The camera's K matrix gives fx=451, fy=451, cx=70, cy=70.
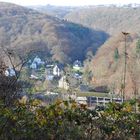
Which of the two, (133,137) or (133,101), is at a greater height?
(133,101)

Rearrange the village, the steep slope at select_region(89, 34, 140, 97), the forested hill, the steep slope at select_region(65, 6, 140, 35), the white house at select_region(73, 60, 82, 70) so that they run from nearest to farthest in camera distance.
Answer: the village → the steep slope at select_region(89, 34, 140, 97) → the white house at select_region(73, 60, 82, 70) → the forested hill → the steep slope at select_region(65, 6, 140, 35)

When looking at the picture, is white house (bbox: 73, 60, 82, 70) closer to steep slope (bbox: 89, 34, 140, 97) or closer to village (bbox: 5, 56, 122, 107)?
steep slope (bbox: 89, 34, 140, 97)

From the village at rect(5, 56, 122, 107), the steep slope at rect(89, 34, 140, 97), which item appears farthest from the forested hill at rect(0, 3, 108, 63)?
the village at rect(5, 56, 122, 107)

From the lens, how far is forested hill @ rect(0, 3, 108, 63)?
59.3m

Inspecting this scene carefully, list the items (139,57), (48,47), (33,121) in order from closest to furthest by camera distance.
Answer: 1. (33,121)
2. (139,57)
3. (48,47)

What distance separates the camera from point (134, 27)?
7894cm

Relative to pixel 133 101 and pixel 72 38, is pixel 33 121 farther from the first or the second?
pixel 72 38

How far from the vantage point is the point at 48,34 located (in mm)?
67750

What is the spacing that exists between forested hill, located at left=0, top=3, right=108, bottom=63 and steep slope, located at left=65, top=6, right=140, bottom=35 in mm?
6364

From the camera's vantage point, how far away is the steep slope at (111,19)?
85.8m

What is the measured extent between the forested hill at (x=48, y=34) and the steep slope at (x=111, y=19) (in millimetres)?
6364

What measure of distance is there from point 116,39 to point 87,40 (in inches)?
654

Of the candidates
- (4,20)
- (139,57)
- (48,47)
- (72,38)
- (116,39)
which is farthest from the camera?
(4,20)

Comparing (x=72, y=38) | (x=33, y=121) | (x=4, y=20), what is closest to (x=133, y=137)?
(x=33, y=121)
